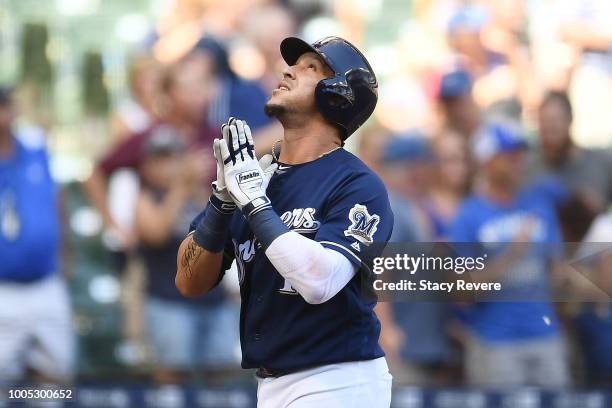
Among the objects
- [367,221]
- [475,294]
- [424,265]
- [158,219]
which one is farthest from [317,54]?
[158,219]

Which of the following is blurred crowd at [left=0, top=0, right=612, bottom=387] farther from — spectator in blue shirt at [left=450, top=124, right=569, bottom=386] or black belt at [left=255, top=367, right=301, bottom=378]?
black belt at [left=255, top=367, right=301, bottom=378]

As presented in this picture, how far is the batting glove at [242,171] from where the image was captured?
10.8 ft

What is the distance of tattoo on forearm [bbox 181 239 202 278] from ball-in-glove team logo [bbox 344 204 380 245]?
50 centimetres

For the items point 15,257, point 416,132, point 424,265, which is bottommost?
point 424,265

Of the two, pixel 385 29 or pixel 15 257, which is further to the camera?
pixel 385 29

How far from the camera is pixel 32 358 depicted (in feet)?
22.4

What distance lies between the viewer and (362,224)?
3.37 meters

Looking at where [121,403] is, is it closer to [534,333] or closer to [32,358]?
[32,358]

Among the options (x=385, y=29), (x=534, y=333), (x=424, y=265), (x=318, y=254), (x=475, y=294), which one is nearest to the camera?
(x=318, y=254)

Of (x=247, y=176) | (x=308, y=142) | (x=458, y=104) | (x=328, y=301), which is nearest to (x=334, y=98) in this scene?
(x=308, y=142)

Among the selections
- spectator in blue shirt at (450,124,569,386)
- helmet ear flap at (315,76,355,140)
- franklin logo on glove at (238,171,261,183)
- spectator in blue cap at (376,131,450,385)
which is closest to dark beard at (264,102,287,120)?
helmet ear flap at (315,76,355,140)

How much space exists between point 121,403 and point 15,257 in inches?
44.0

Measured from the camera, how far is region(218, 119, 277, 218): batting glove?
10.8ft

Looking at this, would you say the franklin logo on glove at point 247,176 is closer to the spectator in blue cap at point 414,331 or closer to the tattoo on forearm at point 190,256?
the tattoo on forearm at point 190,256
